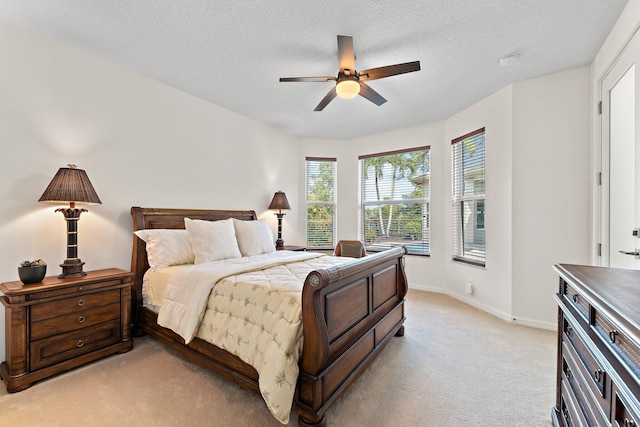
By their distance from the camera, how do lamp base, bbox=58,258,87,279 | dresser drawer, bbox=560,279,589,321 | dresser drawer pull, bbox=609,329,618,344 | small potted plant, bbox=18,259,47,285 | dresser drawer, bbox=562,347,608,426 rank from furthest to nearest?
lamp base, bbox=58,258,87,279 → small potted plant, bbox=18,259,47,285 → dresser drawer, bbox=560,279,589,321 → dresser drawer, bbox=562,347,608,426 → dresser drawer pull, bbox=609,329,618,344

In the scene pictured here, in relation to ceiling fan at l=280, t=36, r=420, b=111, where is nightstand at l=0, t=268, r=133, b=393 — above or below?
below

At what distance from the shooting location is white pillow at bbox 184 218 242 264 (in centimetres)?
281

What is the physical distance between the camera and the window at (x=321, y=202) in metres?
5.23

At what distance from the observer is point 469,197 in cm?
394

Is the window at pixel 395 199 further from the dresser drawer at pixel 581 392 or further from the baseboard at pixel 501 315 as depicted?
the dresser drawer at pixel 581 392

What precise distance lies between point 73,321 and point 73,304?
5.3 inches

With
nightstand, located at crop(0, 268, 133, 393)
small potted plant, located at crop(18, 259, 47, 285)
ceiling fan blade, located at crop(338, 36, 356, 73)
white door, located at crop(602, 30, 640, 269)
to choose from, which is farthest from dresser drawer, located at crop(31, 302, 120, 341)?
white door, located at crop(602, 30, 640, 269)

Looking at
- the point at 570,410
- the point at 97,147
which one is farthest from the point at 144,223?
the point at 570,410

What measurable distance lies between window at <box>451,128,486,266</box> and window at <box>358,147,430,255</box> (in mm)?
487

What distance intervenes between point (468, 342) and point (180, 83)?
4147 mm

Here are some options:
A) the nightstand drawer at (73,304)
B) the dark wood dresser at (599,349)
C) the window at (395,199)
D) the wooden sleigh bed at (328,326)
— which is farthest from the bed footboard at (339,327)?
the window at (395,199)

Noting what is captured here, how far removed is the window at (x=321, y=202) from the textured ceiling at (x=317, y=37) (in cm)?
198

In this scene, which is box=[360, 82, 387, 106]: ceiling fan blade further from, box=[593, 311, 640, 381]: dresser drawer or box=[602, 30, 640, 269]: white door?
box=[593, 311, 640, 381]: dresser drawer

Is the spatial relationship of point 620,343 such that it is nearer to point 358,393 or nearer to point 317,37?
point 358,393
